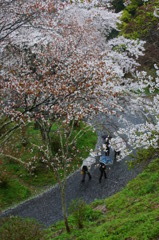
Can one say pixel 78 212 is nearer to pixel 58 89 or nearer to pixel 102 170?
pixel 58 89

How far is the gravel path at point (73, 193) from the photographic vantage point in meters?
12.3

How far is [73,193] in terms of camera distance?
13.6 m

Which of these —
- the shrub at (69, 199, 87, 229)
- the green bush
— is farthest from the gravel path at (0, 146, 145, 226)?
the green bush

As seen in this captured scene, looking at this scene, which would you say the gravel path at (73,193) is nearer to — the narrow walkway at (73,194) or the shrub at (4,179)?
the narrow walkway at (73,194)

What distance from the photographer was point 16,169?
15.7 metres

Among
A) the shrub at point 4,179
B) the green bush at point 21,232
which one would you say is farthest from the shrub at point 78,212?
the shrub at point 4,179

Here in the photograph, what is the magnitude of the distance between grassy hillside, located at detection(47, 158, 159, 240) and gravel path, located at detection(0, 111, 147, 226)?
1247 millimetres

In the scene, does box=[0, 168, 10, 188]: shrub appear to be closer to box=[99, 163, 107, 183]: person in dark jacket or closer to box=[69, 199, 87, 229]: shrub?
box=[99, 163, 107, 183]: person in dark jacket

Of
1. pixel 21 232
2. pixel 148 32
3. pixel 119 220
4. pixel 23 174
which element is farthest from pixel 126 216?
pixel 148 32

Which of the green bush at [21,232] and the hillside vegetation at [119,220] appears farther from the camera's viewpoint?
the hillside vegetation at [119,220]

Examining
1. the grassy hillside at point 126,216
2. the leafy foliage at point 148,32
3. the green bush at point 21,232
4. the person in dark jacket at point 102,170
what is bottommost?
the person in dark jacket at point 102,170

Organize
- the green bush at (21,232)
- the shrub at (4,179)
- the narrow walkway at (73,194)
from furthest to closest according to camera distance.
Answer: the shrub at (4,179)
the narrow walkway at (73,194)
the green bush at (21,232)

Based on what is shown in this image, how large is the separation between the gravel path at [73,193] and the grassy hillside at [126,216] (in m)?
1.25

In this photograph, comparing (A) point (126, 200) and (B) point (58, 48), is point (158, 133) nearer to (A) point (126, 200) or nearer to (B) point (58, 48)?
(A) point (126, 200)
